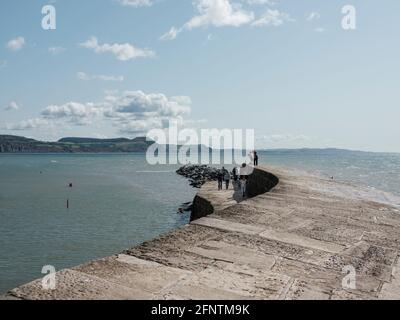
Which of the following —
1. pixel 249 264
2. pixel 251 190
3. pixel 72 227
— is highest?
pixel 249 264

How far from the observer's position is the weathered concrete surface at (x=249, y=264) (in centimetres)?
315

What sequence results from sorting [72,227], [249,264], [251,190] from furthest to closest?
[72,227] → [251,190] → [249,264]

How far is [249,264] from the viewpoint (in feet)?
12.8

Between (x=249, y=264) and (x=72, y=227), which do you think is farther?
(x=72, y=227)

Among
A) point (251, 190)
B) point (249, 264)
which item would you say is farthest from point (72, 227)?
point (249, 264)

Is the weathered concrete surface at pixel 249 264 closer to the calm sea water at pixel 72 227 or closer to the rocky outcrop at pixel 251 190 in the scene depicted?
the rocky outcrop at pixel 251 190

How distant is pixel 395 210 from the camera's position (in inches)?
315

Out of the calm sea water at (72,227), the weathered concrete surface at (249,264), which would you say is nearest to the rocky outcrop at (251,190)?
the calm sea water at (72,227)

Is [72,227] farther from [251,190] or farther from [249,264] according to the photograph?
[249,264]

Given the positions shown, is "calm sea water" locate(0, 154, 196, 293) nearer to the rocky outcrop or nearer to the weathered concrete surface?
the rocky outcrop

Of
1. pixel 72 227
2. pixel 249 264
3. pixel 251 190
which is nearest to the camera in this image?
pixel 249 264

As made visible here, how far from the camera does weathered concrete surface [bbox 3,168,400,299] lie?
315 cm

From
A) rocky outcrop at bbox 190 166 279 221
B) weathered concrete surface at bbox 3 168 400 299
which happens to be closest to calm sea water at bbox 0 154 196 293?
rocky outcrop at bbox 190 166 279 221
